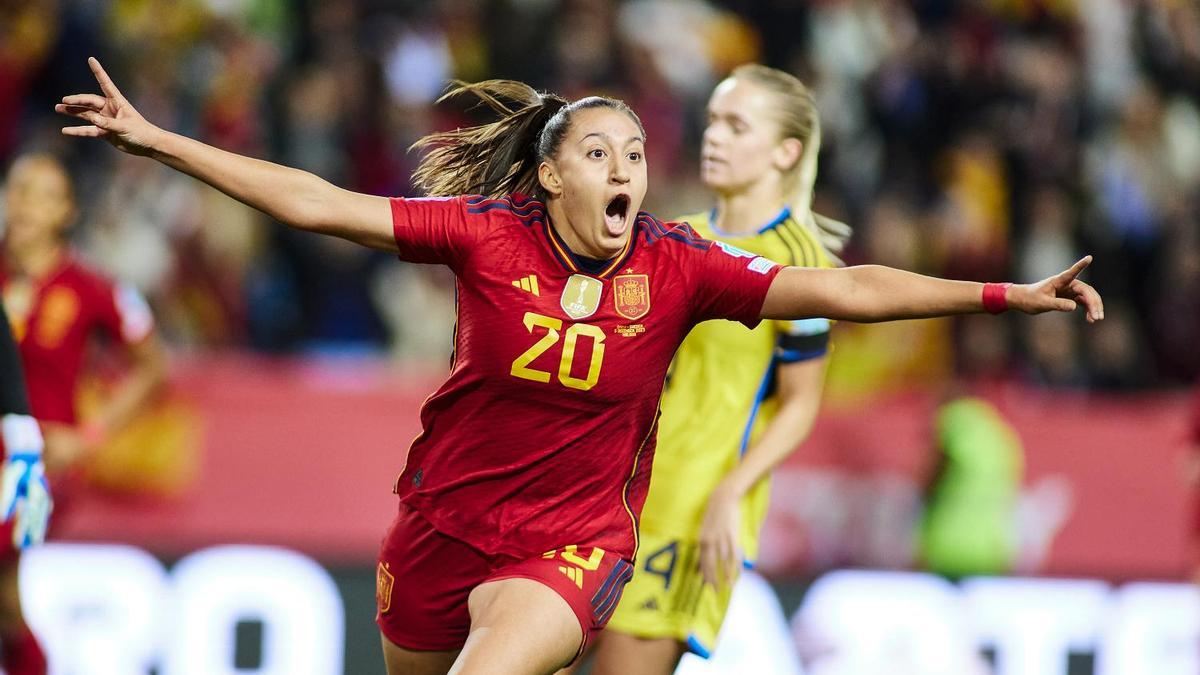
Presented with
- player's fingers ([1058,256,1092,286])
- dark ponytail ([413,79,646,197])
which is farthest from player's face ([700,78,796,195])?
player's fingers ([1058,256,1092,286])

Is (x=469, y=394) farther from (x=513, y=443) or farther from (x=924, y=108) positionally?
(x=924, y=108)

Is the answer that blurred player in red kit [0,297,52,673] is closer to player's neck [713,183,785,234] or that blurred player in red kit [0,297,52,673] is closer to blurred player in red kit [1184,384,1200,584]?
player's neck [713,183,785,234]

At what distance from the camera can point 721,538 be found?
494 centimetres

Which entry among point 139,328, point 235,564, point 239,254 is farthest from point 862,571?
point 239,254

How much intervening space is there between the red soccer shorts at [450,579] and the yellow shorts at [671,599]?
2.13ft

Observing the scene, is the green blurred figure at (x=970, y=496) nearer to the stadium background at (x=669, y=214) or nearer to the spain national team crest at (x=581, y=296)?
the stadium background at (x=669, y=214)

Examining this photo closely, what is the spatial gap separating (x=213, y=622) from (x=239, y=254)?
11.3 ft

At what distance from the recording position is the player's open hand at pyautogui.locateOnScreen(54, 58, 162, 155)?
385 cm

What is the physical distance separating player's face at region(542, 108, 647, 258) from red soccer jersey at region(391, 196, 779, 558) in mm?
82

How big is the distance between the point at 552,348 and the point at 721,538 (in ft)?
3.64

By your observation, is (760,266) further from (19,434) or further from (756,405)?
(19,434)

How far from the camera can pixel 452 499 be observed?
14.1ft

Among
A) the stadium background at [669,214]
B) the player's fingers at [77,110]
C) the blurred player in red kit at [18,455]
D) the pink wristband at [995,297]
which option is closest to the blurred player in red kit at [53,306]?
the stadium background at [669,214]

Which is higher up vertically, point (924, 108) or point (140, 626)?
point (924, 108)
